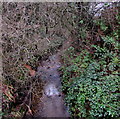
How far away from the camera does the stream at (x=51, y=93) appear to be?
3946mm

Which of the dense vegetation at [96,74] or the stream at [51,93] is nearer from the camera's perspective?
the dense vegetation at [96,74]

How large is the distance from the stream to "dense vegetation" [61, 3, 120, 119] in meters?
0.34

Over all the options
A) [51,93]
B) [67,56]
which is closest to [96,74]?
[67,56]

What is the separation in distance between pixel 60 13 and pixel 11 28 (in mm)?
1535

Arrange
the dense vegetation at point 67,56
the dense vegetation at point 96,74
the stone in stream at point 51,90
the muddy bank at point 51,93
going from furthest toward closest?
1. the stone in stream at point 51,90
2. the muddy bank at point 51,93
3. the dense vegetation at point 67,56
4. the dense vegetation at point 96,74

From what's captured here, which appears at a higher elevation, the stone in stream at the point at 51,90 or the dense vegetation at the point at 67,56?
the dense vegetation at the point at 67,56

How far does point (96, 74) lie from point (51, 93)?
5.29 ft

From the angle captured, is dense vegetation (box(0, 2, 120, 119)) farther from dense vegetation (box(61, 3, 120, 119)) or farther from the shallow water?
the shallow water

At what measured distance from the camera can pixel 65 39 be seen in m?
5.02

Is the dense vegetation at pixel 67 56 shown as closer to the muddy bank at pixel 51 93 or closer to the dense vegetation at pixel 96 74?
the dense vegetation at pixel 96 74

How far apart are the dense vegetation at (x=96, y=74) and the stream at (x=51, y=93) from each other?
0.34 meters

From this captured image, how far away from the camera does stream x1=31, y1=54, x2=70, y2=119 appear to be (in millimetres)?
3946

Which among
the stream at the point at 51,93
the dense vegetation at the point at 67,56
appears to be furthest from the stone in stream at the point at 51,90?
the dense vegetation at the point at 67,56

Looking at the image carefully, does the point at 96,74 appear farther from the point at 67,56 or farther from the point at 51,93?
the point at 51,93
